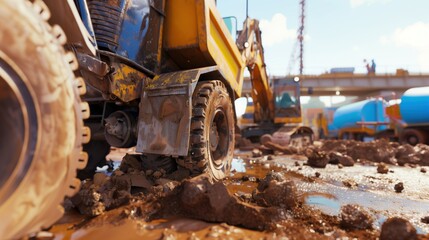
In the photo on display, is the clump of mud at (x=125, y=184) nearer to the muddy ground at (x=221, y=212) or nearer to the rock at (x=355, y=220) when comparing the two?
the muddy ground at (x=221, y=212)

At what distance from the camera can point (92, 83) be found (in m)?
2.74

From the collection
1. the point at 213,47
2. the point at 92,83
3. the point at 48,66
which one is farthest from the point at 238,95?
the point at 48,66

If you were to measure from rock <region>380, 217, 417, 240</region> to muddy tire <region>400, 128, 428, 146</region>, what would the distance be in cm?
1218

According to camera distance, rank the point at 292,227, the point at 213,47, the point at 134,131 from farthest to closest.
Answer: the point at 213,47
the point at 134,131
the point at 292,227

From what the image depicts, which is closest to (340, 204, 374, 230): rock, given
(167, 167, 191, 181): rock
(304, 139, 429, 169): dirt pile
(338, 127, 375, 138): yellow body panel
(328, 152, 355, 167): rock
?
(167, 167, 191, 181): rock

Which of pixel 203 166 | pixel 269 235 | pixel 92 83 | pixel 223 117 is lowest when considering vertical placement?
pixel 269 235

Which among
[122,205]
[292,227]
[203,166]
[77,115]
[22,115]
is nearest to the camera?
[22,115]

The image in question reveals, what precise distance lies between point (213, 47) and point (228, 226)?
2.45 meters

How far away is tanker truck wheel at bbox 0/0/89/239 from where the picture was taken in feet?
3.83

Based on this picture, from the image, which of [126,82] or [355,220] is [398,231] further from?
[126,82]

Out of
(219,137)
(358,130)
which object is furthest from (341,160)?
(358,130)

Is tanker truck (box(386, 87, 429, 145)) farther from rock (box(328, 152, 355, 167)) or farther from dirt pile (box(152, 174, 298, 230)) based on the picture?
dirt pile (box(152, 174, 298, 230))

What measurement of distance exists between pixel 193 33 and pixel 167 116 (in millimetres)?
1151

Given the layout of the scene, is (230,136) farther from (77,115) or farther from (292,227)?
(77,115)
